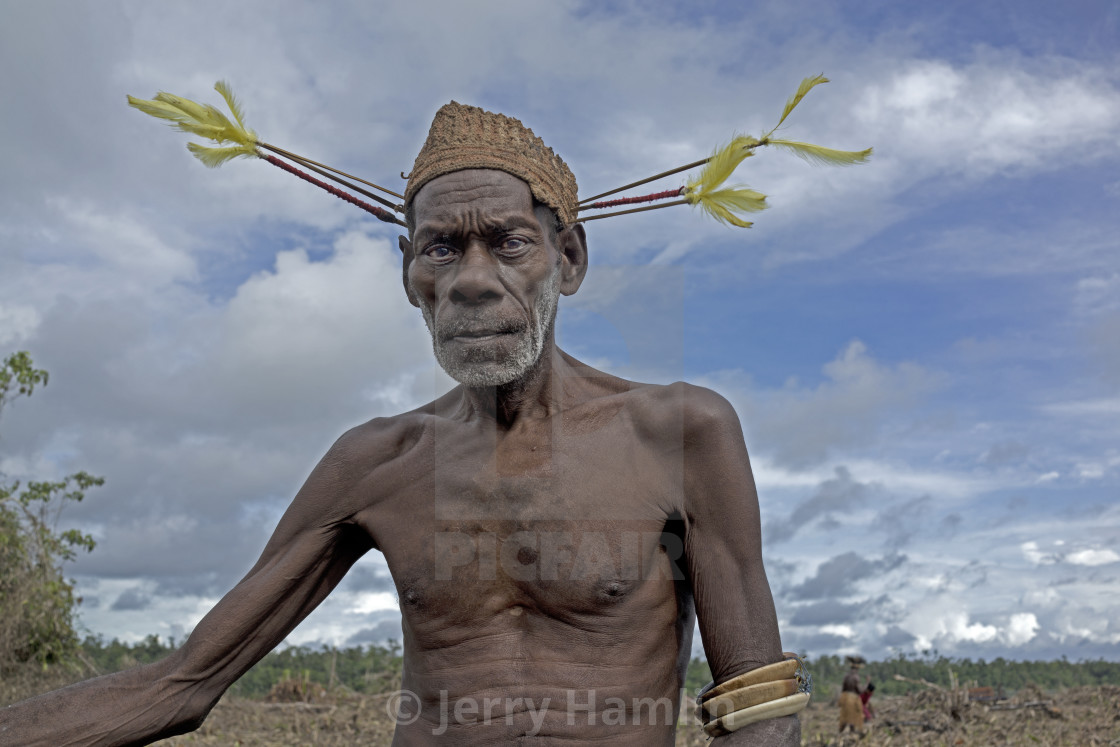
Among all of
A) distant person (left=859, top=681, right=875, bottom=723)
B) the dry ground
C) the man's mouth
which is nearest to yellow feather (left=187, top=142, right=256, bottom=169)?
the man's mouth

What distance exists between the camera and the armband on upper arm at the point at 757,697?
2.65m

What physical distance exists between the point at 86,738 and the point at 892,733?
672cm

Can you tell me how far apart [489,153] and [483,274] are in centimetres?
42

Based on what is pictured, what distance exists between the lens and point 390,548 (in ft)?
10.2

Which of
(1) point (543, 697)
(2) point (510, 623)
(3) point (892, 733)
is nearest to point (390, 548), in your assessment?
(2) point (510, 623)

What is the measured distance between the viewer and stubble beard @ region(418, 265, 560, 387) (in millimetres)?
2922

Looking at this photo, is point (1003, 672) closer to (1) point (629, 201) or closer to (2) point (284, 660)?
(2) point (284, 660)

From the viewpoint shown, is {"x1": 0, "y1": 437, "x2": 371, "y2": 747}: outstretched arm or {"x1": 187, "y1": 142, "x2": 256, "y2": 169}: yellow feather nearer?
{"x1": 0, "y1": 437, "x2": 371, "y2": 747}: outstretched arm

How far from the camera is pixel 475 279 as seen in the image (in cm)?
287

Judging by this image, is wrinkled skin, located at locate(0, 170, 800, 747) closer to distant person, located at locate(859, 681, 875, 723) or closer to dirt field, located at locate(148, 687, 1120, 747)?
dirt field, located at locate(148, 687, 1120, 747)

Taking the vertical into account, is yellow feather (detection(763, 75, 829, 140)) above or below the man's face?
above

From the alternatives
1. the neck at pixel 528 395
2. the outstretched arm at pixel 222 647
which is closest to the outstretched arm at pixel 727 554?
the neck at pixel 528 395

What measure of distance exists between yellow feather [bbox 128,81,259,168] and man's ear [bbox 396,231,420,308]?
58cm

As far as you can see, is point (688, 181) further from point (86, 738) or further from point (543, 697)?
point (86, 738)
